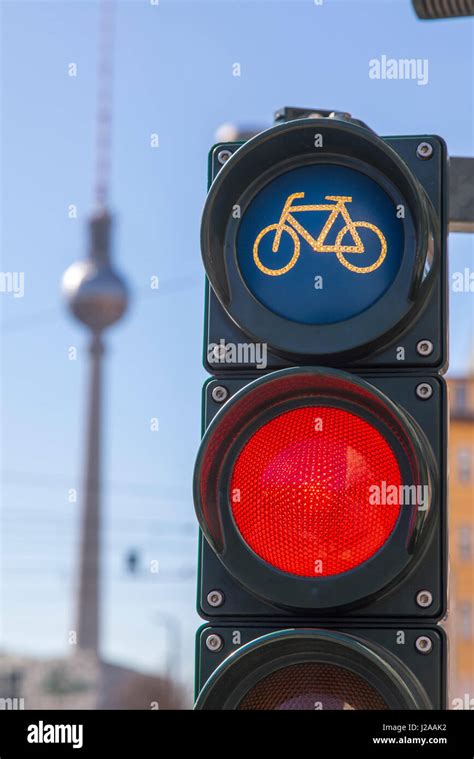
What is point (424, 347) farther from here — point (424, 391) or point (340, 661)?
point (340, 661)

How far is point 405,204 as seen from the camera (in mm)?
2365

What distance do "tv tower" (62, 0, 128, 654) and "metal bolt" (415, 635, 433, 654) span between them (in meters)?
71.2

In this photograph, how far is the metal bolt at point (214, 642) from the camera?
2.36m

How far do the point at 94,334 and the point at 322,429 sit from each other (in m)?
73.2

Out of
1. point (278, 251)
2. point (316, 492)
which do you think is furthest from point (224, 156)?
point (316, 492)

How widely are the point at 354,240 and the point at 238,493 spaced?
473 mm

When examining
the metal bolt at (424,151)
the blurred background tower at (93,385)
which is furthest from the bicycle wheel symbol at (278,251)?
the blurred background tower at (93,385)

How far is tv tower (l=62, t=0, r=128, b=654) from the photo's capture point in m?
73.6

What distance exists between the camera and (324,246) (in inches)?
93.6

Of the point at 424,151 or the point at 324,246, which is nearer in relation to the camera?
the point at 324,246

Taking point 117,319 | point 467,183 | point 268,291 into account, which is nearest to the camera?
point 268,291

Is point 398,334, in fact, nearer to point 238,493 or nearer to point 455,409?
point 238,493

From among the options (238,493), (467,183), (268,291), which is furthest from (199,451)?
(467,183)

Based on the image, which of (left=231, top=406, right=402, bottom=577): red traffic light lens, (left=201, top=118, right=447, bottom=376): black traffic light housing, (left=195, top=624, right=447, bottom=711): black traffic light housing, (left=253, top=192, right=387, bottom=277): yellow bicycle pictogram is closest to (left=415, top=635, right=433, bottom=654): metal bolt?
(left=195, top=624, right=447, bottom=711): black traffic light housing
